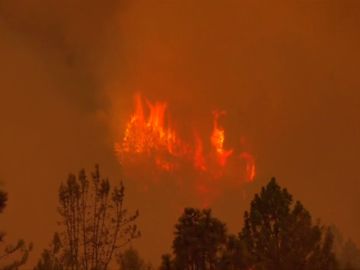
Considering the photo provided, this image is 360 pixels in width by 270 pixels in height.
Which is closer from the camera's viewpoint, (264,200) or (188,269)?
(188,269)

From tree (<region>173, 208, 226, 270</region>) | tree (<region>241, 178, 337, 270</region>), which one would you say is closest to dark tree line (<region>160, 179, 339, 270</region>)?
tree (<region>241, 178, 337, 270</region>)

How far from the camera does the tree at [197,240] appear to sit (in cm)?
3141

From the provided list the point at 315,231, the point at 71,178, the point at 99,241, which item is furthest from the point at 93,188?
the point at 315,231

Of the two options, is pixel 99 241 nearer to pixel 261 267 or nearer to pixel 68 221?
pixel 68 221

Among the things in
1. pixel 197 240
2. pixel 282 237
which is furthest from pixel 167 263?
pixel 282 237

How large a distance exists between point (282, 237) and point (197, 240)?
10.2 m

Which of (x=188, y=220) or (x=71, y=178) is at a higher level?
(x=71, y=178)

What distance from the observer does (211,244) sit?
3159 cm

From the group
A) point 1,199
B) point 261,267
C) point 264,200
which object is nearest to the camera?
point 1,199

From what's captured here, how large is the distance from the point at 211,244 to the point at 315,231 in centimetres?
1148

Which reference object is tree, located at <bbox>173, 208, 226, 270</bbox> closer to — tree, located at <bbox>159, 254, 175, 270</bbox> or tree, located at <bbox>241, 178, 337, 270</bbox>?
tree, located at <bbox>159, 254, 175, 270</bbox>

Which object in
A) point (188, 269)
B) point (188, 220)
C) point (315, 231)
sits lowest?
point (188, 269)

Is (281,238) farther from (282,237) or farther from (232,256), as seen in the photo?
(232,256)

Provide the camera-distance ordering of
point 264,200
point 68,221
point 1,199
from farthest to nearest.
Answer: point 264,200 → point 68,221 → point 1,199
